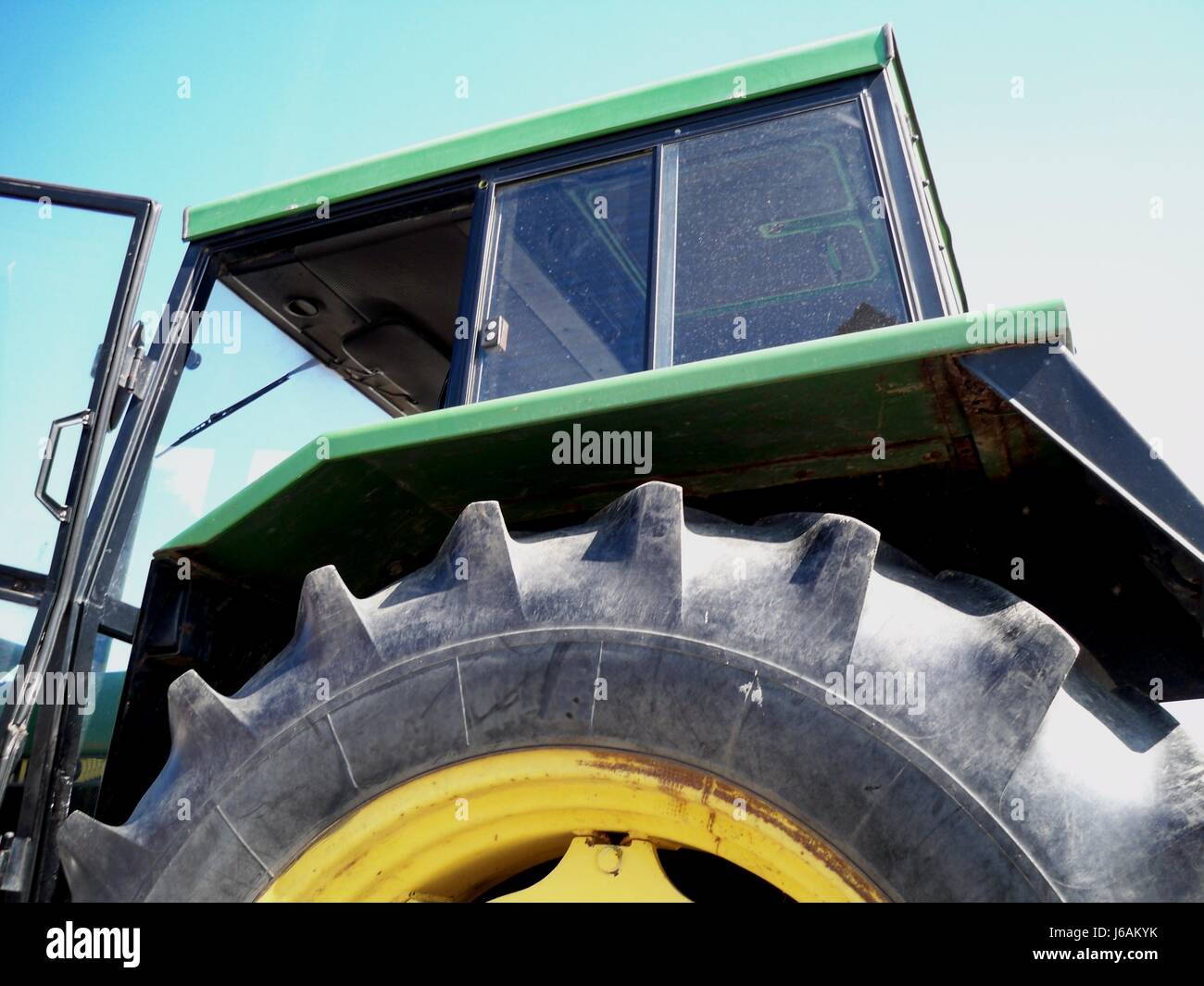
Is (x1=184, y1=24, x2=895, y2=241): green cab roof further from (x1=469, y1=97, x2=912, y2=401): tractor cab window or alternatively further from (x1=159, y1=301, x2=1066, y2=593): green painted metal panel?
(x1=159, y1=301, x2=1066, y2=593): green painted metal panel

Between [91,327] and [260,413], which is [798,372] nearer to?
[260,413]

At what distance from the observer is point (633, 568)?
138cm

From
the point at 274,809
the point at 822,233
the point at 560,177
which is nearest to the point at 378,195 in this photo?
the point at 560,177

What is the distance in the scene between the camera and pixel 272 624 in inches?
83.0

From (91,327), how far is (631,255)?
3.89 feet

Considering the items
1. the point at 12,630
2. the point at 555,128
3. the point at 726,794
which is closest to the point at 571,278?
the point at 555,128

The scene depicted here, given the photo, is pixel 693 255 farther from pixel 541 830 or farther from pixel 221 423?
pixel 221 423

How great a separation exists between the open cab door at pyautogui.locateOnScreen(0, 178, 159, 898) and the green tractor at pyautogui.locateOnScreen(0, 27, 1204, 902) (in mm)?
11

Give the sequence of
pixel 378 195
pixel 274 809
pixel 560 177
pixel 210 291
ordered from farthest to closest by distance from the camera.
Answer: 1. pixel 210 291
2. pixel 378 195
3. pixel 560 177
4. pixel 274 809

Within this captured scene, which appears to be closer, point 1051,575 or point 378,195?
point 1051,575

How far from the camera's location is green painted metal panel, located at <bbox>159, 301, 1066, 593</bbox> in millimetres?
1444

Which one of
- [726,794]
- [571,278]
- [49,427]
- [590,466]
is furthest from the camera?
[49,427]

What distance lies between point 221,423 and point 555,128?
96 centimetres

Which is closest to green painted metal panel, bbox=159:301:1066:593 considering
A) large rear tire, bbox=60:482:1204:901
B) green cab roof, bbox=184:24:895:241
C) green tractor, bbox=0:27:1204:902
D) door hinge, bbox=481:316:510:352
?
green tractor, bbox=0:27:1204:902
